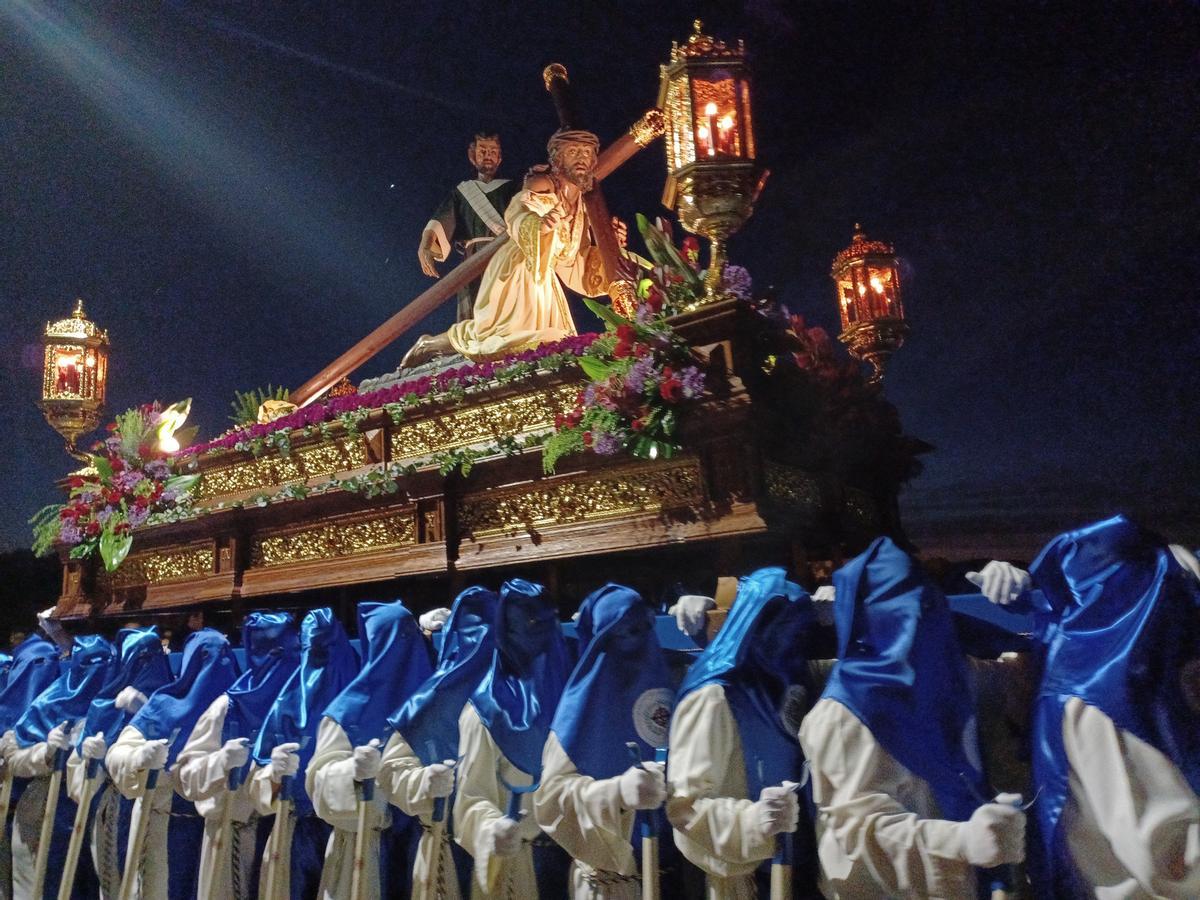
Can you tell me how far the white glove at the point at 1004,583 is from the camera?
8.02 ft

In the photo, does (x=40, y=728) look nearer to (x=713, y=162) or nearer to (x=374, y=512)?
(x=374, y=512)

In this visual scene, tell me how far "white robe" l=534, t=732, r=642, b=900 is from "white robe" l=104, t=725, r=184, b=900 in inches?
85.7

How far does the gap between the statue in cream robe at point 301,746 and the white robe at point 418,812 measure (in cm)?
52

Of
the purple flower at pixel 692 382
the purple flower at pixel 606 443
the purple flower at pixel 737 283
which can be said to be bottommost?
the purple flower at pixel 606 443

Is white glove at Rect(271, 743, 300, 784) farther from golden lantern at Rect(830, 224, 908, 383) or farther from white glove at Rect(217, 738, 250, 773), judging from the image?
golden lantern at Rect(830, 224, 908, 383)

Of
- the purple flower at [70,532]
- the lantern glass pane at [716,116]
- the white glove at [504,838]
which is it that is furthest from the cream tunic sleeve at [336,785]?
the purple flower at [70,532]

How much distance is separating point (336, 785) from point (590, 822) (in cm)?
113

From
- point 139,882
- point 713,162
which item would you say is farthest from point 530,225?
point 139,882

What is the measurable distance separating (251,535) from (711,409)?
343cm

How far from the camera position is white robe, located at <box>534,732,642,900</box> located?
8.45 feet

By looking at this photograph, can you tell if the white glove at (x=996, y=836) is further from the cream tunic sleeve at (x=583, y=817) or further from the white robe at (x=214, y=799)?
the white robe at (x=214, y=799)

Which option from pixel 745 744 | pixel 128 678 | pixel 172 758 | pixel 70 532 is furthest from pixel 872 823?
pixel 70 532

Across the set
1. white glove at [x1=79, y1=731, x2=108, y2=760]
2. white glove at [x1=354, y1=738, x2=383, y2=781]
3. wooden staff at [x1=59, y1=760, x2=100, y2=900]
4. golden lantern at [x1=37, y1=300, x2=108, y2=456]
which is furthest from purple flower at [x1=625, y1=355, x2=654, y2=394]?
golden lantern at [x1=37, y1=300, x2=108, y2=456]

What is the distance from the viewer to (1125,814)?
197 cm
